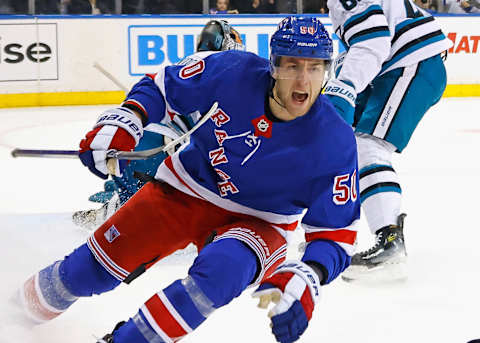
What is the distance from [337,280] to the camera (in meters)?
2.83

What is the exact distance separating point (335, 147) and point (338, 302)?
919mm

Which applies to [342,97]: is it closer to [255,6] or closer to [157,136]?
[157,136]

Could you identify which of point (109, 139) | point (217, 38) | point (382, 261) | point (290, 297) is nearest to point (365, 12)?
point (217, 38)

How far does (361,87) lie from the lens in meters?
2.73

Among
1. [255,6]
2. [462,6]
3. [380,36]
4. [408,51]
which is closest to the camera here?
[380,36]

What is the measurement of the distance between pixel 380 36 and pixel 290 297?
1.42m

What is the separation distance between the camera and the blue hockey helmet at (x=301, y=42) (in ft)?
5.93

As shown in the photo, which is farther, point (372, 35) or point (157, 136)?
point (157, 136)

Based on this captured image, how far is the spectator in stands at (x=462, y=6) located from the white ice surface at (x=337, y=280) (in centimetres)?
303

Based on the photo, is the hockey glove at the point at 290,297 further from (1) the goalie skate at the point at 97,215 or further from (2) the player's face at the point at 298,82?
(1) the goalie skate at the point at 97,215

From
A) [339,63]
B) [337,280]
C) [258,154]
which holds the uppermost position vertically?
[339,63]

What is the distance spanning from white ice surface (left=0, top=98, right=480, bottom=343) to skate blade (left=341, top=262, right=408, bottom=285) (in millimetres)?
39

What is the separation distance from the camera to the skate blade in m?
2.82

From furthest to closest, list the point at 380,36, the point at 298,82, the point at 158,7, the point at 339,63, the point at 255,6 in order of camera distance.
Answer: the point at 255,6 → the point at 158,7 → the point at 339,63 → the point at 380,36 → the point at 298,82
